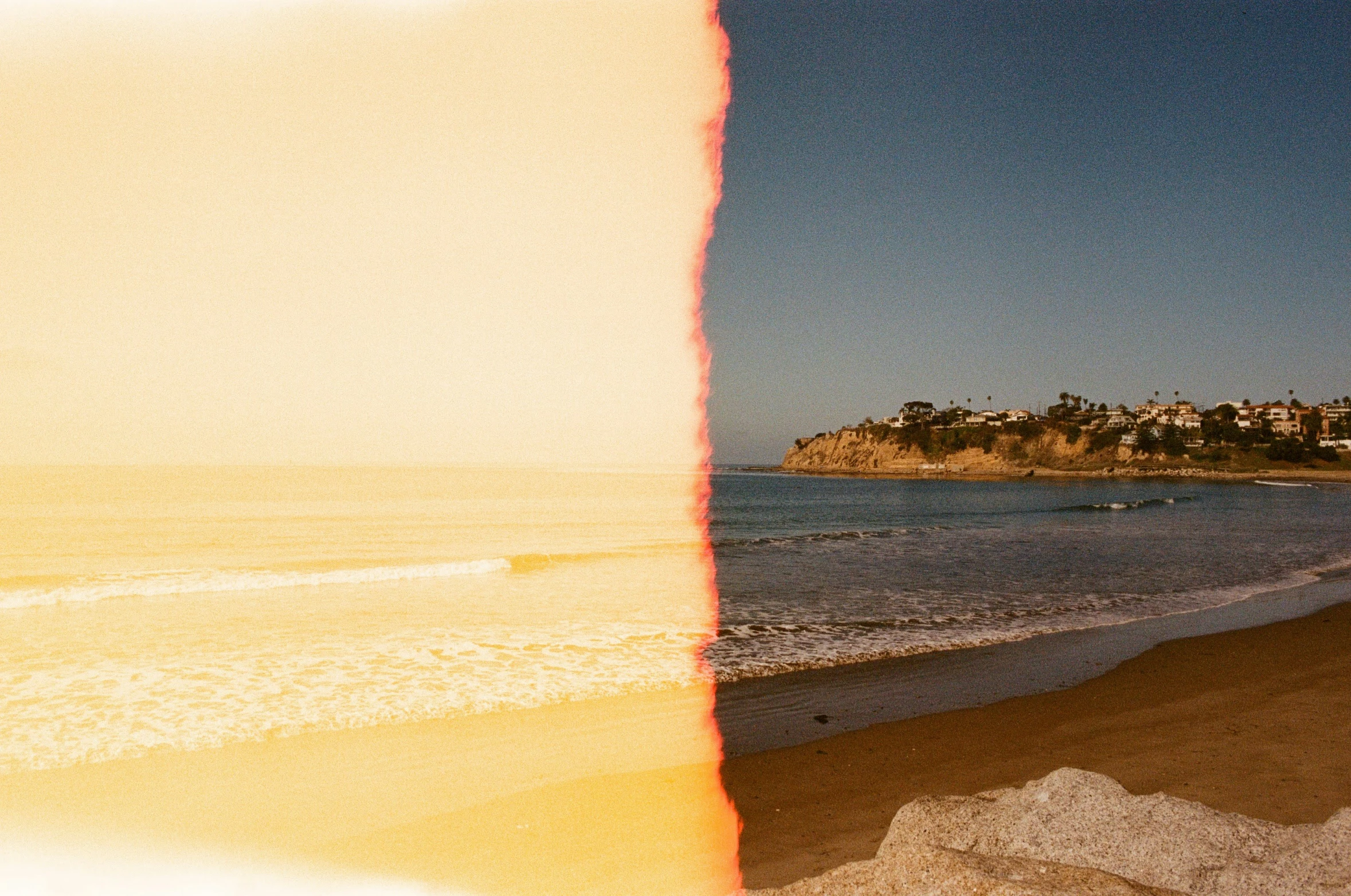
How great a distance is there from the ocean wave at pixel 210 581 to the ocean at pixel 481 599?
0.33 ft

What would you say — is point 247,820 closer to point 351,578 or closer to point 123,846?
point 123,846

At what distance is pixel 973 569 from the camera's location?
2297cm

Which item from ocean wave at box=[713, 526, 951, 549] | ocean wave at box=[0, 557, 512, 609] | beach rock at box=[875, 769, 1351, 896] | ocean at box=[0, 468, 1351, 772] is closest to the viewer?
beach rock at box=[875, 769, 1351, 896]

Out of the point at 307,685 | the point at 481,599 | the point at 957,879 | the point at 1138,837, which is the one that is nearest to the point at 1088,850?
the point at 1138,837

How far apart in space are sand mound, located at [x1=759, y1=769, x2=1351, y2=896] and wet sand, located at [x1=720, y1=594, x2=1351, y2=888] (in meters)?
0.92

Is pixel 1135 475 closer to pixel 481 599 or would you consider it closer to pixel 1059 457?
pixel 1059 457

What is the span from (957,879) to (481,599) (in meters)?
14.7

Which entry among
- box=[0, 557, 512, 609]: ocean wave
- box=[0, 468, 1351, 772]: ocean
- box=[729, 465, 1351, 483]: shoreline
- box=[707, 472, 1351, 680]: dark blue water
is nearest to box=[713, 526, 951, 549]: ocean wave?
box=[707, 472, 1351, 680]: dark blue water

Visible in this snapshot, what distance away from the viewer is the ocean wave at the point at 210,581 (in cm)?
1720

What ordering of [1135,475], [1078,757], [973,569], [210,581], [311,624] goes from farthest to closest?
[1135,475]
[973,569]
[210,581]
[311,624]
[1078,757]

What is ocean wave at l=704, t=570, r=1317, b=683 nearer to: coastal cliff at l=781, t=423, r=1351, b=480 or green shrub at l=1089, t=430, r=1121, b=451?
coastal cliff at l=781, t=423, r=1351, b=480

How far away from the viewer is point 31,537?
28.4 meters

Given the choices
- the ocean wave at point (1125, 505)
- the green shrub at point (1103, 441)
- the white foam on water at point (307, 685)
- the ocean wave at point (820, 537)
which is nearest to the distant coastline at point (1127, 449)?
the green shrub at point (1103, 441)

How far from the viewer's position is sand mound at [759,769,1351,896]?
12.3ft
